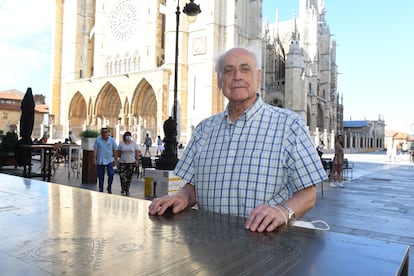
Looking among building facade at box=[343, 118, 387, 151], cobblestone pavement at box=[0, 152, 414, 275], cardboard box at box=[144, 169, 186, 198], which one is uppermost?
building facade at box=[343, 118, 387, 151]

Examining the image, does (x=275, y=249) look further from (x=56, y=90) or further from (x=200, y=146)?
(x=56, y=90)

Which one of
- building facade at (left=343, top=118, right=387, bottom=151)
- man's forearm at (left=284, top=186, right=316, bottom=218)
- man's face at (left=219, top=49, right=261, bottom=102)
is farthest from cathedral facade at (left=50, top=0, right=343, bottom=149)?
man's forearm at (left=284, top=186, right=316, bottom=218)

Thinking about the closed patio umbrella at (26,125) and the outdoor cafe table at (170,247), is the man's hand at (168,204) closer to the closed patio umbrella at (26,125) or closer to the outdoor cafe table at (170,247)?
the outdoor cafe table at (170,247)

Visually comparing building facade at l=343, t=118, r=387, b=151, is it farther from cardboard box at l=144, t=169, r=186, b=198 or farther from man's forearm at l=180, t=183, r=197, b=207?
man's forearm at l=180, t=183, r=197, b=207

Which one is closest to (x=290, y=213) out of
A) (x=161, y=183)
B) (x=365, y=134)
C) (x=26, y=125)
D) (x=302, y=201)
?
(x=302, y=201)

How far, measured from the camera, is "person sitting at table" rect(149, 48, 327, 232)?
1744mm

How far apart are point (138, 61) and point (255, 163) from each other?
99.2 ft

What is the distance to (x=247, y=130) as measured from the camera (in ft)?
6.24

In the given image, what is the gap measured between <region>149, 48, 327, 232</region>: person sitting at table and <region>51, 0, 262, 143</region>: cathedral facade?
19.5 meters

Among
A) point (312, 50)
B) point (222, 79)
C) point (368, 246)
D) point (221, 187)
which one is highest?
point (312, 50)

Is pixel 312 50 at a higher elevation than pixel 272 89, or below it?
higher

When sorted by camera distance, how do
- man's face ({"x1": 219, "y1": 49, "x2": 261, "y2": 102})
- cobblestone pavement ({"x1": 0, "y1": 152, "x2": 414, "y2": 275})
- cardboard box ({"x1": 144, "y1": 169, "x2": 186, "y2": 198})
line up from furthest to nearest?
cardboard box ({"x1": 144, "y1": 169, "x2": 186, "y2": 198}) < cobblestone pavement ({"x1": 0, "y1": 152, "x2": 414, "y2": 275}) < man's face ({"x1": 219, "y1": 49, "x2": 261, "y2": 102})

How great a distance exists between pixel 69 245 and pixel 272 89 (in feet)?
132

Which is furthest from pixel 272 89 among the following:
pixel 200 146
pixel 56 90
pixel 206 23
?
pixel 200 146
